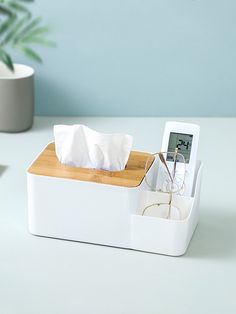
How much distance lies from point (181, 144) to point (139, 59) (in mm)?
629

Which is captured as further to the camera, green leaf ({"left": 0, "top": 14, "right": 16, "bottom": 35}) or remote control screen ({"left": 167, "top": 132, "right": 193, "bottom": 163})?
remote control screen ({"left": 167, "top": 132, "right": 193, "bottom": 163})

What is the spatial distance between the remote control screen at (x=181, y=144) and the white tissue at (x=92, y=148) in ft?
0.29

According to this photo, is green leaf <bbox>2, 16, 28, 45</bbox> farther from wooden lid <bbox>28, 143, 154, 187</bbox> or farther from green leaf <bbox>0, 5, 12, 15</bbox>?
wooden lid <bbox>28, 143, 154, 187</bbox>

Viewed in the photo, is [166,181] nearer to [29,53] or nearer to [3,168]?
[3,168]

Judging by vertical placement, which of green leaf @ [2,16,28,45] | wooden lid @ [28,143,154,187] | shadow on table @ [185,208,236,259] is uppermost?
green leaf @ [2,16,28,45]

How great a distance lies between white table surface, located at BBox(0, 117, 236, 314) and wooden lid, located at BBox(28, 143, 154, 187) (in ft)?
0.41

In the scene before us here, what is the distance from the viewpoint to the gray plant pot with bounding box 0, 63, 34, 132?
5.73 ft

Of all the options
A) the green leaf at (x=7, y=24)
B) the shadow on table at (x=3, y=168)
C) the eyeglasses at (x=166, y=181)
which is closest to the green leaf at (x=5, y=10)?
the green leaf at (x=7, y=24)

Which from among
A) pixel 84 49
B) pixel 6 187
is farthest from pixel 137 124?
pixel 6 187

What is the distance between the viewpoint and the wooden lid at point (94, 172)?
1208mm

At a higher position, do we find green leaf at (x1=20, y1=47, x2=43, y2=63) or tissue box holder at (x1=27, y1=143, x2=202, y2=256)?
green leaf at (x1=20, y1=47, x2=43, y2=63)

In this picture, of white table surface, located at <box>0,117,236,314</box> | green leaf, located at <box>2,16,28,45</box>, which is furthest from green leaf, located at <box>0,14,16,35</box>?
white table surface, located at <box>0,117,236,314</box>

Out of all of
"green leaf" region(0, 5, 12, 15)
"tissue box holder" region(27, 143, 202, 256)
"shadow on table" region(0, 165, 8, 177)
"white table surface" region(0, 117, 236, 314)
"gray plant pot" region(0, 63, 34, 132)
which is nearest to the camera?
"green leaf" region(0, 5, 12, 15)

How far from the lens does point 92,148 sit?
124 centimetres
